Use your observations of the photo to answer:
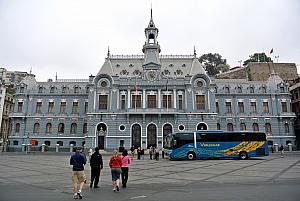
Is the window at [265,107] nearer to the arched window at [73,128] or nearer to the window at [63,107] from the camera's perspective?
the arched window at [73,128]

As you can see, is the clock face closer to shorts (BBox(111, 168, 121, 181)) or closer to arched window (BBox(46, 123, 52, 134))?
arched window (BBox(46, 123, 52, 134))

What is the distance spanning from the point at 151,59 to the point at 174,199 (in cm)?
4338

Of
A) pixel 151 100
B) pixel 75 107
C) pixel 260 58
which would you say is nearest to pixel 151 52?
pixel 151 100

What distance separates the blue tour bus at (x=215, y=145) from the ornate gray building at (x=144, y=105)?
1545 cm

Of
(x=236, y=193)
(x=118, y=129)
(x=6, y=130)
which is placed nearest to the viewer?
(x=236, y=193)

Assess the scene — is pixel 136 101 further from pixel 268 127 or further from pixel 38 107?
pixel 268 127

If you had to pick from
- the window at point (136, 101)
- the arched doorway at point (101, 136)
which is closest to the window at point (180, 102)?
the window at point (136, 101)

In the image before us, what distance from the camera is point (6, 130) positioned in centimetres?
6756

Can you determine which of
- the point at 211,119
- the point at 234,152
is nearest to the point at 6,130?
the point at 211,119

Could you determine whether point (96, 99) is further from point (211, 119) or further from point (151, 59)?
point (211, 119)

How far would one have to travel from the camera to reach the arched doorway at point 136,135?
147 ft

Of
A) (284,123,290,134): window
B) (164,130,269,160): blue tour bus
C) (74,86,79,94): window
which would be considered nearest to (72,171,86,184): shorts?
(164,130,269,160): blue tour bus

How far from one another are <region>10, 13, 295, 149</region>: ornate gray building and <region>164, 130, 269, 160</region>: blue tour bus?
15.4 meters

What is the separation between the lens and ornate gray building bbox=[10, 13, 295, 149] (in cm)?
4509
